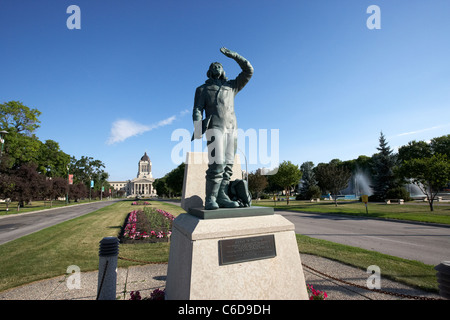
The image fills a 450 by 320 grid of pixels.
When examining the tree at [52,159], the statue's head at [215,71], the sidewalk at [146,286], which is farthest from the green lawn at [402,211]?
the tree at [52,159]

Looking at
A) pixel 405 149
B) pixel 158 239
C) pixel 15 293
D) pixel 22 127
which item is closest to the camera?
pixel 15 293

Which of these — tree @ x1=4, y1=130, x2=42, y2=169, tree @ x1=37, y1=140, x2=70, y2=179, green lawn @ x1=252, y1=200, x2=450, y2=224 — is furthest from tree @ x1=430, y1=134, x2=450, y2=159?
tree @ x1=37, y1=140, x2=70, y2=179

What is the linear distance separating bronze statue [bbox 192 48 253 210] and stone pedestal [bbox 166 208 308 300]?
1.96ft

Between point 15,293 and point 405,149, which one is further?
point 405,149

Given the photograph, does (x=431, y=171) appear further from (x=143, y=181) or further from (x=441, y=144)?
(x=143, y=181)

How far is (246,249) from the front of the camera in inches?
115

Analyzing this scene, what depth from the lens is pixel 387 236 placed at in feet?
32.4

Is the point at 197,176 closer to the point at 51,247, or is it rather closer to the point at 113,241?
the point at 113,241

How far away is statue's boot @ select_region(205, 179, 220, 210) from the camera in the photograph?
3320mm

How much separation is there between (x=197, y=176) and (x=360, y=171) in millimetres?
68317


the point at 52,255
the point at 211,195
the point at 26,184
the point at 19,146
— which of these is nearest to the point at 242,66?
the point at 211,195

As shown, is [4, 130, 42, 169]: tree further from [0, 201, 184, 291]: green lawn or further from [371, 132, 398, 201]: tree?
[371, 132, 398, 201]: tree
